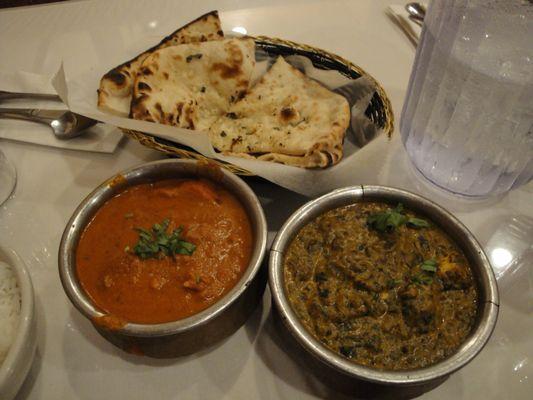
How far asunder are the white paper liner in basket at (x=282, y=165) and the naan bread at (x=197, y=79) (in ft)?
0.54

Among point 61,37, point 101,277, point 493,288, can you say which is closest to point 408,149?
point 493,288

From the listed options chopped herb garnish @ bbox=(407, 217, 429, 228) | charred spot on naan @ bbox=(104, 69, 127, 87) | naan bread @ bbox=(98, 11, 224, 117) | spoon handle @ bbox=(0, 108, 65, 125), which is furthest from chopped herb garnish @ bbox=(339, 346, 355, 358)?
spoon handle @ bbox=(0, 108, 65, 125)

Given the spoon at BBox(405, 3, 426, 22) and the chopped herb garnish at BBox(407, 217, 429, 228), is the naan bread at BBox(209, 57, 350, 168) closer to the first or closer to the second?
the chopped herb garnish at BBox(407, 217, 429, 228)

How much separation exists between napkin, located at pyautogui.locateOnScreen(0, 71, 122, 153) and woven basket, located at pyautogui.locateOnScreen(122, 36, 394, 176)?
33 centimetres

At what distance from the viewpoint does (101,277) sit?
1.34m

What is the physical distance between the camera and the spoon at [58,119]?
6.46 feet

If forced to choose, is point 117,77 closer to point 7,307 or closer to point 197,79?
point 197,79

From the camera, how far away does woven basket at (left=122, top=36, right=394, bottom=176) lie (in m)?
1.64

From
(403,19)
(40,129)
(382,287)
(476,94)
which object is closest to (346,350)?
(382,287)

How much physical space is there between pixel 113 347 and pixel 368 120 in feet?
4.25

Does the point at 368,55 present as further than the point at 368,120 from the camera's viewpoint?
A: Yes

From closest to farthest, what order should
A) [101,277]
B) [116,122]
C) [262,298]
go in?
1. [101,277]
2. [262,298]
3. [116,122]

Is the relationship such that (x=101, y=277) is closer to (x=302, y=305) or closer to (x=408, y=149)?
(x=302, y=305)

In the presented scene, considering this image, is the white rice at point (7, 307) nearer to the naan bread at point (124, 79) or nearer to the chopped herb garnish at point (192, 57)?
the naan bread at point (124, 79)
